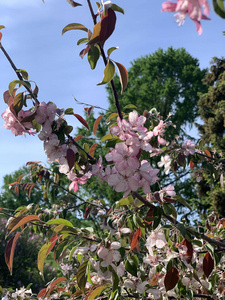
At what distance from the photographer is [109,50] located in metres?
1.23

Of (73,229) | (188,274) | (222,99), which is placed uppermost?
(222,99)

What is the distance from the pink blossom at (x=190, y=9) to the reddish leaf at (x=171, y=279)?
3.42 ft

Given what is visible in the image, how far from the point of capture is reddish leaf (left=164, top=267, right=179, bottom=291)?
138cm

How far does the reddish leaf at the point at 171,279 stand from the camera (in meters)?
1.38

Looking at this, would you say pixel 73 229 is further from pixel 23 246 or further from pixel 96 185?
pixel 96 185

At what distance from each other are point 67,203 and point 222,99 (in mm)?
8295

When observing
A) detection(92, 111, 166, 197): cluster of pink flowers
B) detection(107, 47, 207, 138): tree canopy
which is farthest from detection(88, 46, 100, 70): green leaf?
detection(107, 47, 207, 138): tree canopy

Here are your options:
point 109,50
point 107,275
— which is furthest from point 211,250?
point 109,50

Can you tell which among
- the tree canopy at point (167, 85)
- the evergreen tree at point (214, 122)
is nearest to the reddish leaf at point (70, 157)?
the evergreen tree at point (214, 122)

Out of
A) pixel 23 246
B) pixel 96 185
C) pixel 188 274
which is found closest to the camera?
pixel 188 274

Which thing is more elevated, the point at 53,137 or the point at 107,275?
the point at 53,137

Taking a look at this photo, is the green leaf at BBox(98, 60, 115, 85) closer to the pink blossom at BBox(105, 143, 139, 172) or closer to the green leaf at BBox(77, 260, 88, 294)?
the pink blossom at BBox(105, 143, 139, 172)

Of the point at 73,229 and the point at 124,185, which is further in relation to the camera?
the point at 73,229

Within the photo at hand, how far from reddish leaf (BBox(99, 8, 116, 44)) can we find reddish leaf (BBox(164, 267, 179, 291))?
928 millimetres
